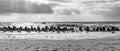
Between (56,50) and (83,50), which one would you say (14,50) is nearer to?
(56,50)

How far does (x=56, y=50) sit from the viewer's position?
15523mm

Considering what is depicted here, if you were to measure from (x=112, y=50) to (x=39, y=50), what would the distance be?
227 inches

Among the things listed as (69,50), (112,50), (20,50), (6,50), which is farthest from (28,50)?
(112,50)

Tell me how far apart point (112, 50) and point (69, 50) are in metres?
3.38

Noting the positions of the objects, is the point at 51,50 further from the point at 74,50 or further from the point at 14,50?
the point at 14,50

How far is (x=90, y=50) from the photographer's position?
15398 millimetres

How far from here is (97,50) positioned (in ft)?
50.1

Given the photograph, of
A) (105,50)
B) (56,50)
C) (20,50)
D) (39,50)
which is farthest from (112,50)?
(20,50)

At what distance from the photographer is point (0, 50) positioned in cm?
1533

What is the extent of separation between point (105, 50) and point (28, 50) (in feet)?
20.1

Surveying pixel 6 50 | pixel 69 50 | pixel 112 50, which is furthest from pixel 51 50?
pixel 112 50

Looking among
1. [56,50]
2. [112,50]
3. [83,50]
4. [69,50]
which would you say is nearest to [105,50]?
[112,50]

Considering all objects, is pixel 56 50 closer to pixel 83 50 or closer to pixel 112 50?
pixel 83 50

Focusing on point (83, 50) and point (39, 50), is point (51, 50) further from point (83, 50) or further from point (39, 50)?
point (83, 50)
